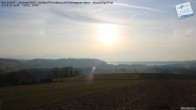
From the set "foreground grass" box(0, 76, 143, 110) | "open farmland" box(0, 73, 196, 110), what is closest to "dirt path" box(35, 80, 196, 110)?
"open farmland" box(0, 73, 196, 110)

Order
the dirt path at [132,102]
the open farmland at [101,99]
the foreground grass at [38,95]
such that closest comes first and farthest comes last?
the dirt path at [132,102] < the open farmland at [101,99] < the foreground grass at [38,95]

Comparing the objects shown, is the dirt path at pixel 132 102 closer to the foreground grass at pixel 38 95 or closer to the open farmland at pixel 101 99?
the open farmland at pixel 101 99

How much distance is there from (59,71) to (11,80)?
27201mm

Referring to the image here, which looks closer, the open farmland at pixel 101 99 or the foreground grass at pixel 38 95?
the open farmland at pixel 101 99

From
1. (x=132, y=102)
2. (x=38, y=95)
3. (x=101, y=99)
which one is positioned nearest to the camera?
(x=132, y=102)

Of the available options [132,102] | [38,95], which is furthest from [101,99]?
[38,95]

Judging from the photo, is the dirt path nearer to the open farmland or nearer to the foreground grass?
the open farmland

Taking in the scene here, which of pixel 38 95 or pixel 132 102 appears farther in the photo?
pixel 38 95

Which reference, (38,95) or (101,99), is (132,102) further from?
(38,95)

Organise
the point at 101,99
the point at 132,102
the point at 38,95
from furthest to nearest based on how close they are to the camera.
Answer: the point at 38,95, the point at 101,99, the point at 132,102

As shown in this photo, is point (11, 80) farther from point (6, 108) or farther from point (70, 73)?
point (6, 108)

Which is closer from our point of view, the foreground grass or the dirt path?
the dirt path

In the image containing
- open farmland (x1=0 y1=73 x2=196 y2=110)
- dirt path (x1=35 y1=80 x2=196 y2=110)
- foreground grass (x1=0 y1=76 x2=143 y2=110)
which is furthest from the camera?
foreground grass (x1=0 y1=76 x2=143 y2=110)

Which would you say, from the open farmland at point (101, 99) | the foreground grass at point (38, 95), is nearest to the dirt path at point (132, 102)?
the open farmland at point (101, 99)
